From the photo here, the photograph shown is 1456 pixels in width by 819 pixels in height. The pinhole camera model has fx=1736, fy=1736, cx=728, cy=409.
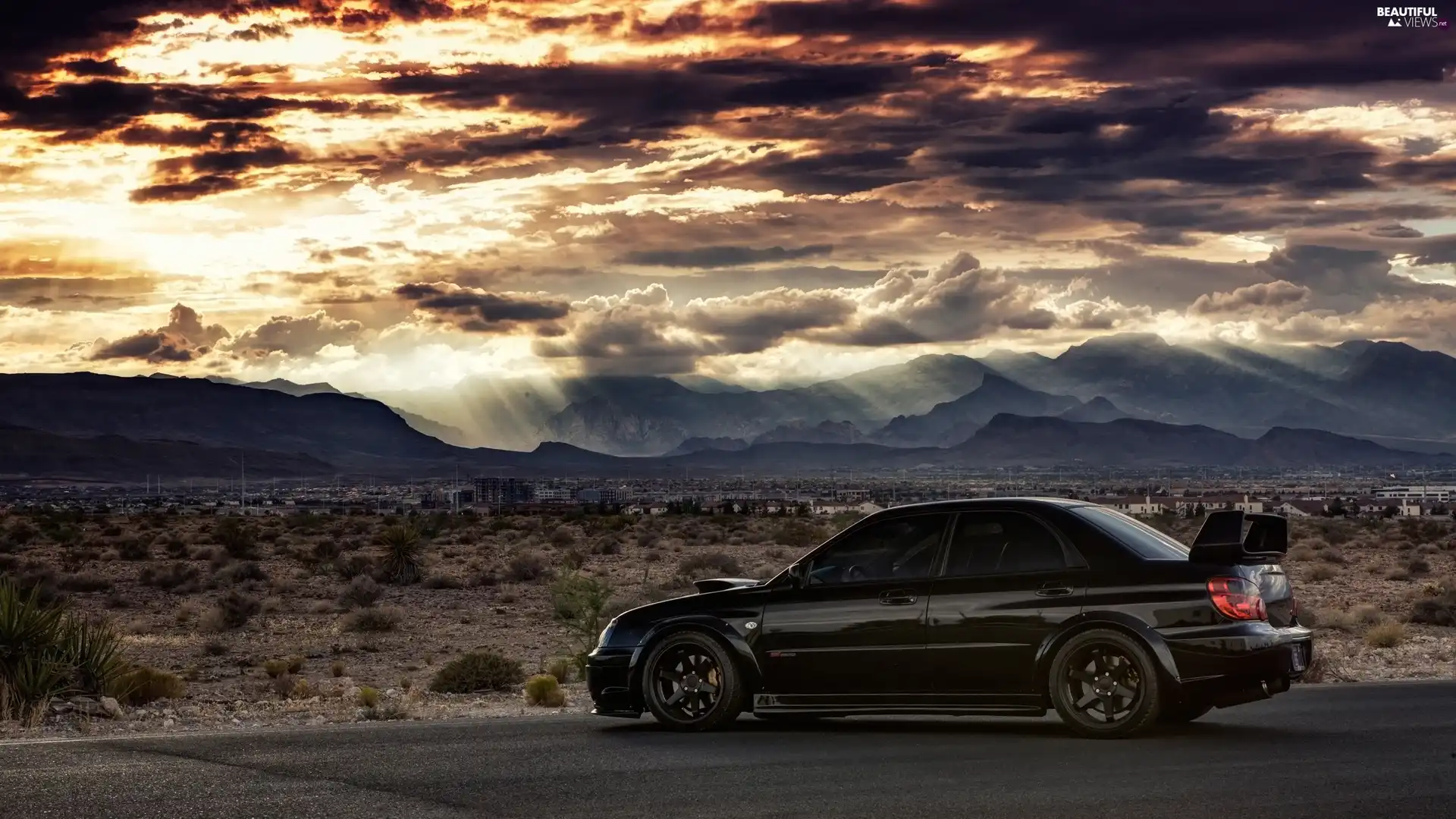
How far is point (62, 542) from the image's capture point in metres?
61.9

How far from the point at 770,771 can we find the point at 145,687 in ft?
39.5

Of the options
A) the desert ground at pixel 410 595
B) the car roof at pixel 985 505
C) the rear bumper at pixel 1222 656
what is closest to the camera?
the rear bumper at pixel 1222 656

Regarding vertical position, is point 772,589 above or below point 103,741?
above

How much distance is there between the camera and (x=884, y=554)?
44.2 ft

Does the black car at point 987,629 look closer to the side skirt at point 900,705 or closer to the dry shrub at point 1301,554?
the side skirt at point 900,705

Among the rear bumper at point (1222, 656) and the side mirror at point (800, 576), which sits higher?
the side mirror at point (800, 576)

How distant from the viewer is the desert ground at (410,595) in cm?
2102

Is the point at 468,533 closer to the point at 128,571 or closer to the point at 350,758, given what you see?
the point at 128,571

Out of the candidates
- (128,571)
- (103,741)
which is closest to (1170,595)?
(103,741)

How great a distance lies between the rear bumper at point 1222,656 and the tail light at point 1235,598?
10cm

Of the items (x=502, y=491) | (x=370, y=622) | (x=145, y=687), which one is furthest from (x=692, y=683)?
(x=502, y=491)

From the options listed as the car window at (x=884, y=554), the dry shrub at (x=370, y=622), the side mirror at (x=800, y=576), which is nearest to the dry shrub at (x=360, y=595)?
the dry shrub at (x=370, y=622)

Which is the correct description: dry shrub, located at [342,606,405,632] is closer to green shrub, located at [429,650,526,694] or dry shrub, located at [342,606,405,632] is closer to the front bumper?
green shrub, located at [429,650,526,694]

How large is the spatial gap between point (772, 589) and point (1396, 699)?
19.8ft
